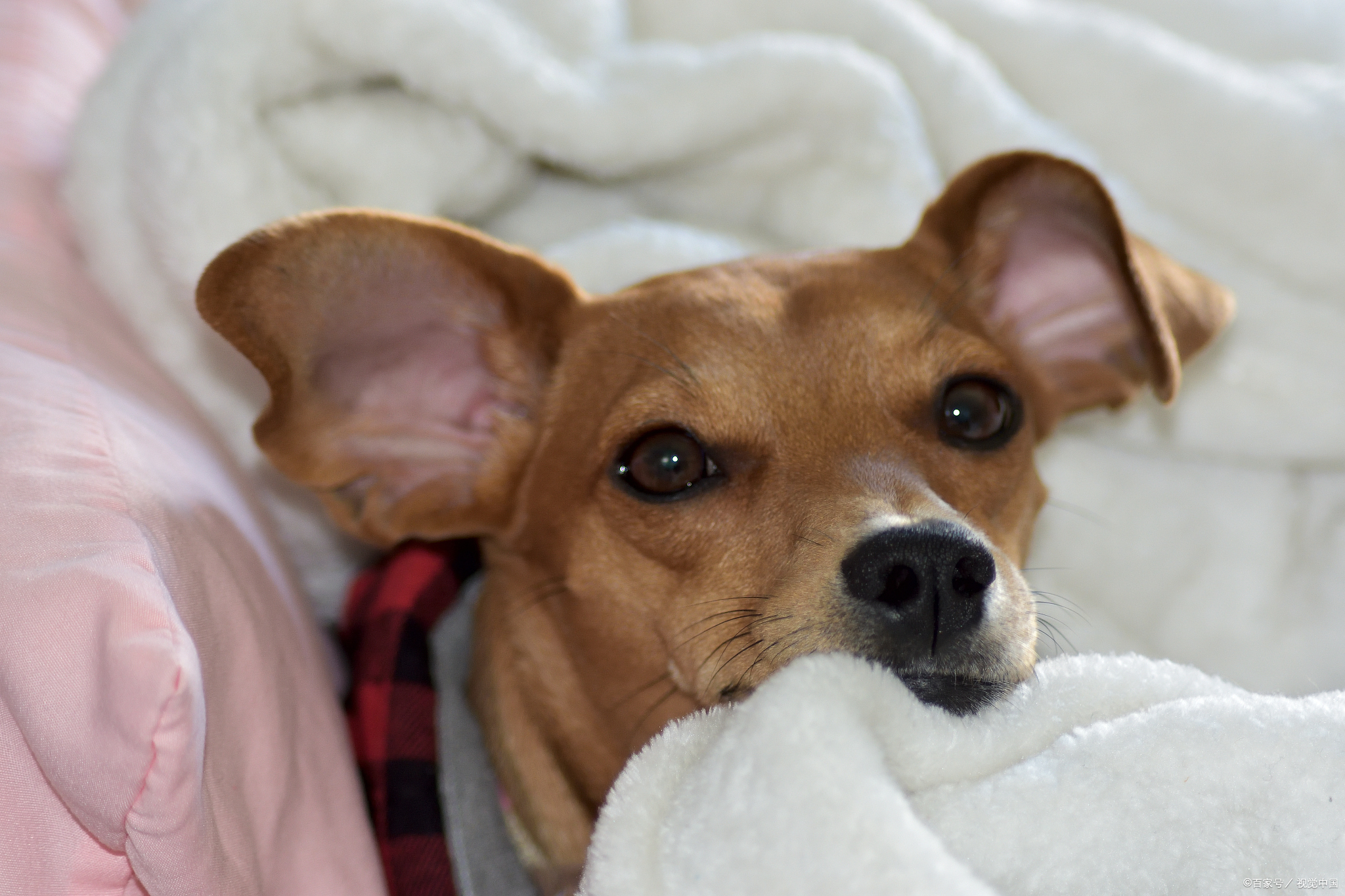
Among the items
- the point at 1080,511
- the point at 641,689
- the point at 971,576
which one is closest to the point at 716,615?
the point at 641,689

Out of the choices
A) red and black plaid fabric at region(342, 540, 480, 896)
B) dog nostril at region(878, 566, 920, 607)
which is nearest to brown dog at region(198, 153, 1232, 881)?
dog nostril at region(878, 566, 920, 607)

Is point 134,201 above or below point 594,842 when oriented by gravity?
above

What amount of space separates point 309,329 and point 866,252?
3.45 ft

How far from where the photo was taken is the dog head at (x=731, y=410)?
1535mm

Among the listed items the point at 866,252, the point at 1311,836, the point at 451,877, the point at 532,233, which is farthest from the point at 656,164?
the point at 1311,836

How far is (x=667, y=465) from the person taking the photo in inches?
72.4

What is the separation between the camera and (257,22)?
2273 mm

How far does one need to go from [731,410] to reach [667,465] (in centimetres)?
14

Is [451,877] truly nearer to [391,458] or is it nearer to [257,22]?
[391,458]

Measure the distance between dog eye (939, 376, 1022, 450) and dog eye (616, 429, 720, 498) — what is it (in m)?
0.43

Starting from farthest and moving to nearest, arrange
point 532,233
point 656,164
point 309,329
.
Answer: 1. point 532,233
2. point 656,164
3. point 309,329

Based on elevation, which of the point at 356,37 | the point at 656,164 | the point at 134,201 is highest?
the point at 356,37

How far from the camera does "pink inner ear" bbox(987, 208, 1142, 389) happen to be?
7.45ft

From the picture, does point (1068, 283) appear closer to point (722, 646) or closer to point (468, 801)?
point (722, 646)
